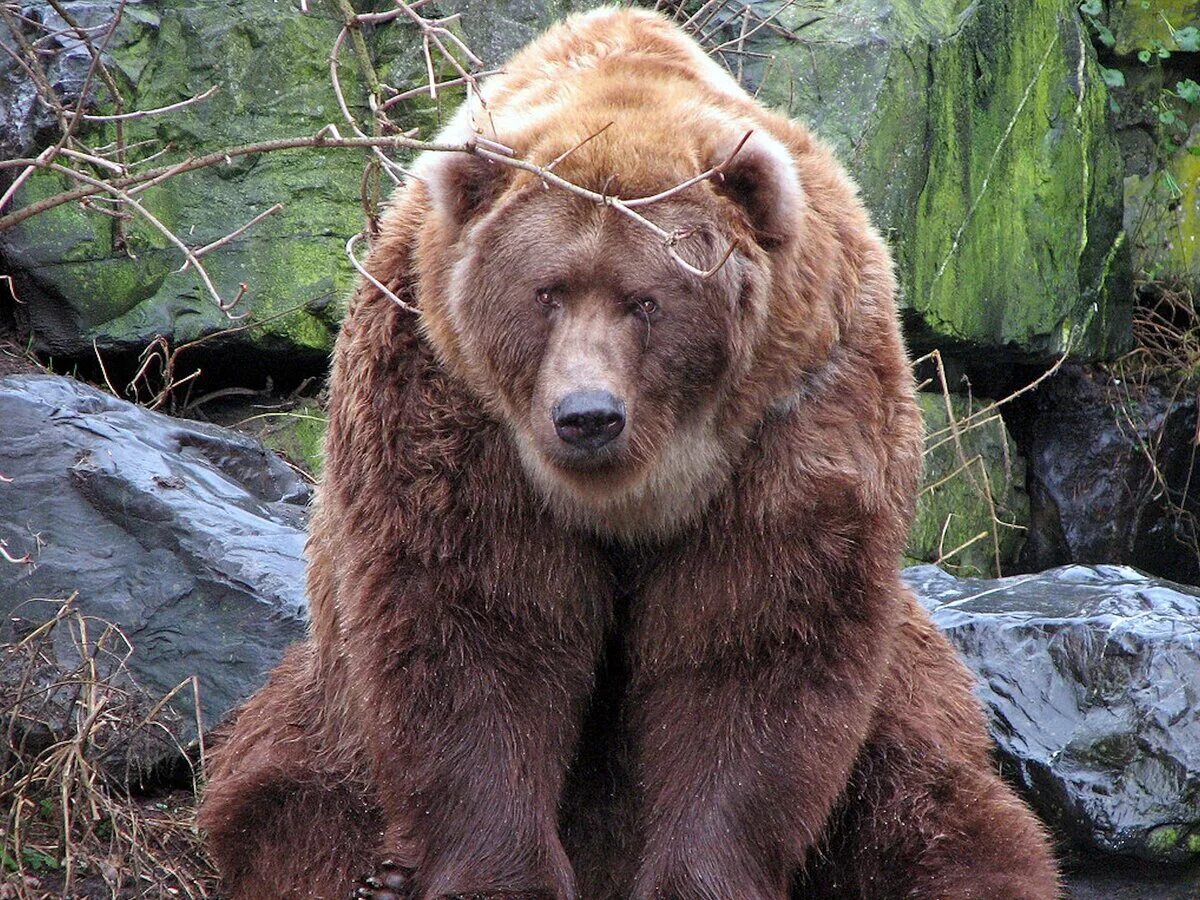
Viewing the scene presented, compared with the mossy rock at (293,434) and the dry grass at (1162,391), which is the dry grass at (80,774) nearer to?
the mossy rock at (293,434)

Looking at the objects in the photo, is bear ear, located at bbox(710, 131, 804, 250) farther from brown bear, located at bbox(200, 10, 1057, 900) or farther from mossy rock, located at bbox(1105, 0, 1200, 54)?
mossy rock, located at bbox(1105, 0, 1200, 54)

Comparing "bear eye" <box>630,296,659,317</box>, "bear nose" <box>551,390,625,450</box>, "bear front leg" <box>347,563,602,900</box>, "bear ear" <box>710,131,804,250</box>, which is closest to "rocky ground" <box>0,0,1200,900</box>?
"bear front leg" <box>347,563,602,900</box>

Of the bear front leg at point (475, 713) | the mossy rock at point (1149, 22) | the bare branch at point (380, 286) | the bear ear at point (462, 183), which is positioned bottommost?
the bear front leg at point (475, 713)

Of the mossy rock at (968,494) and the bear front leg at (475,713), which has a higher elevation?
the bear front leg at (475,713)

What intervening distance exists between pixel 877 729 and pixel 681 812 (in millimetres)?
781

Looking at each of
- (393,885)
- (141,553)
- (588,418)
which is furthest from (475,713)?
(141,553)

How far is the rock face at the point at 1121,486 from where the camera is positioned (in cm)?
941

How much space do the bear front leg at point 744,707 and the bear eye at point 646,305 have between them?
2.14 ft

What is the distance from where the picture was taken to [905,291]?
309 inches

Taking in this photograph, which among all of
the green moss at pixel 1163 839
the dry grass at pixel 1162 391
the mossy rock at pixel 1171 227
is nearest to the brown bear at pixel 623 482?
the green moss at pixel 1163 839

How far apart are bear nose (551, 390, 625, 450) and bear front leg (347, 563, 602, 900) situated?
0.50 meters

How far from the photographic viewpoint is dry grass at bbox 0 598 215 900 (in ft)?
14.5

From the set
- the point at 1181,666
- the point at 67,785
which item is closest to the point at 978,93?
the point at 1181,666

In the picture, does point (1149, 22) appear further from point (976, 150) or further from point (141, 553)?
point (141, 553)
